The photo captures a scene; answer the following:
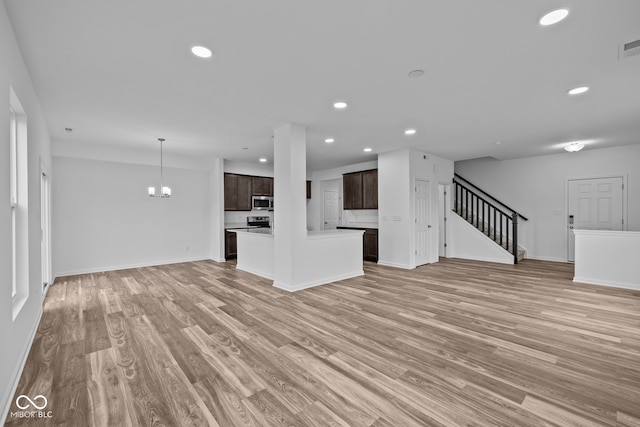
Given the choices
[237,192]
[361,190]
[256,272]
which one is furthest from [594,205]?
[237,192]

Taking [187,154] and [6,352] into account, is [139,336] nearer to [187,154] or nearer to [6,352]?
[6,352]

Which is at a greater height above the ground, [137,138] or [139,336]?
[137,138]

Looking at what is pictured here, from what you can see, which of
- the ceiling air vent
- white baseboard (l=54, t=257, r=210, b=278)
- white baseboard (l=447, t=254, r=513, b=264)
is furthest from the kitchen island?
the ceiling air vent

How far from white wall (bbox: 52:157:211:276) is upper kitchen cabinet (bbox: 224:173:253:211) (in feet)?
1.97

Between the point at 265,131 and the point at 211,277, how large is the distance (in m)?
2.95

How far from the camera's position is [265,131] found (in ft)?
16.0

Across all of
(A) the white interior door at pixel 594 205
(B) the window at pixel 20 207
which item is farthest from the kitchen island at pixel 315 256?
(A) the white interior door at pixel 594 205

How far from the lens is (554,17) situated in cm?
200

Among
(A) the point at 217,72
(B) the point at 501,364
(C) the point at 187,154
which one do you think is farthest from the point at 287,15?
(C) the point at 187,154

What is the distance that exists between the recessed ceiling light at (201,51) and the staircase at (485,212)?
7287mm

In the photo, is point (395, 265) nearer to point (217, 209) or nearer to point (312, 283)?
point (312, 283)

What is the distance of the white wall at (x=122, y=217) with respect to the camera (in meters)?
5.70

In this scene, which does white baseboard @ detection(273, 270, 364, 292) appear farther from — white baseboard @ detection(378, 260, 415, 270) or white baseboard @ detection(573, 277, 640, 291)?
white baseboard @ detection(573, 277, 640, 291)

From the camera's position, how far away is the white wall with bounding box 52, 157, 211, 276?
570 centimetres
